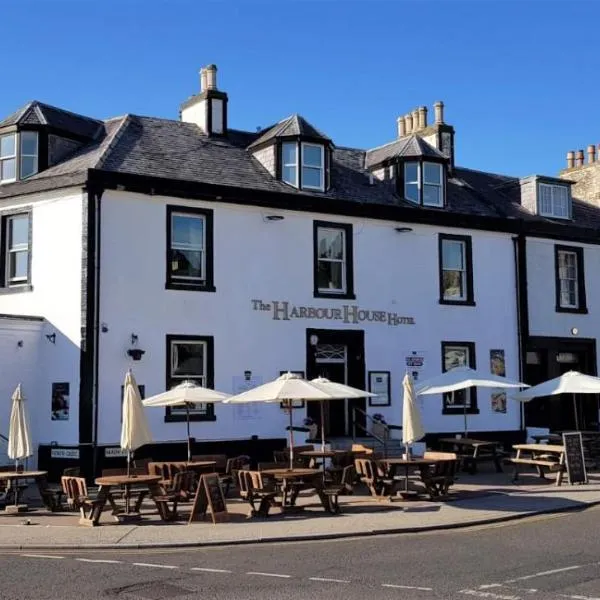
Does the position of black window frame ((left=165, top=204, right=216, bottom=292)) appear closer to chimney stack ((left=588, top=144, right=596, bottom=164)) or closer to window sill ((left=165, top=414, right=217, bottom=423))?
window sill ((left=165, top=414, right=217, bottom=423))

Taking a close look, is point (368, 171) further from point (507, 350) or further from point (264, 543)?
point (264, 543)

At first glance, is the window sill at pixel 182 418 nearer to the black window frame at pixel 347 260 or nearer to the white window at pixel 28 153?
the black window frame at pixel 347 260

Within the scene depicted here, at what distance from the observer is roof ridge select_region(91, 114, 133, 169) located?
68.8 ft

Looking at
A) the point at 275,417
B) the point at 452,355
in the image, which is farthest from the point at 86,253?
the point at 452,355

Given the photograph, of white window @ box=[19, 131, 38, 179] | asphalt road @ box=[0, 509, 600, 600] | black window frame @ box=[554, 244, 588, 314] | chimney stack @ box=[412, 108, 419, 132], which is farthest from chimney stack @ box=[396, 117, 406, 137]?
asphalt road @ box=[0, 509, 600, 600]

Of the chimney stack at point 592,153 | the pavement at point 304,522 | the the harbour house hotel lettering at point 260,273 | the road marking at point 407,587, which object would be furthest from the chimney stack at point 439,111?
the road marking at point 407,587

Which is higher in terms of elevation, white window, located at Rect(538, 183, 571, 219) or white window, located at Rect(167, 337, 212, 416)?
white window, located at Rect(538, 183, 571, 219)

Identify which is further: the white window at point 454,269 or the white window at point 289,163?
the white window at point 454,269

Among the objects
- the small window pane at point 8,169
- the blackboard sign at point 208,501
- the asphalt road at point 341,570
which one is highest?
the small window pane at point 8,169

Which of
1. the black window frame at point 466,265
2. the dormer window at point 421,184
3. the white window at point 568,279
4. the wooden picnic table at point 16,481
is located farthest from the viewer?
the white window at point 568,279

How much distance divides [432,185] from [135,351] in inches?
411

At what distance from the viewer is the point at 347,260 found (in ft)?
79.4

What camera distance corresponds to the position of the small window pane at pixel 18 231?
21.9 m

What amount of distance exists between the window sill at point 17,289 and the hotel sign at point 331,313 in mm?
5437
